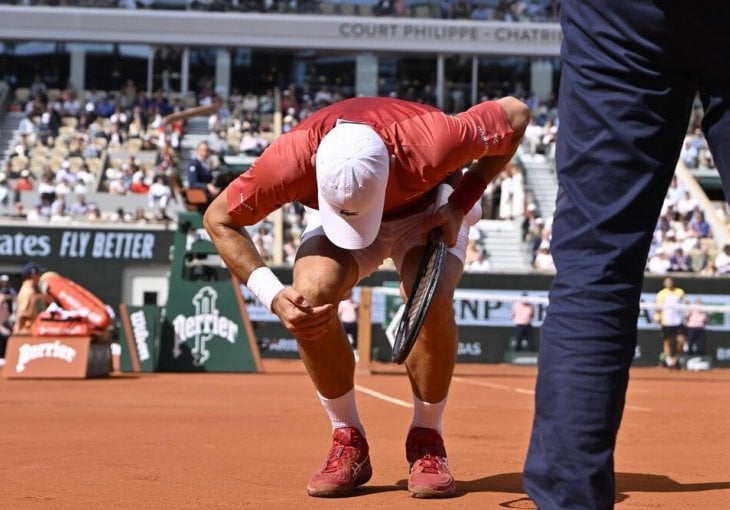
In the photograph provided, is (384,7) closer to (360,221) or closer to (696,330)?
(696,330)

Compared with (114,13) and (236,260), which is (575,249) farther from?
(114,13)

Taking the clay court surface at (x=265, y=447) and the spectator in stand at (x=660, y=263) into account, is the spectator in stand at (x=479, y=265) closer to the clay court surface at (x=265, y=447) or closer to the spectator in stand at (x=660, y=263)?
the spectator in stand at (x=660, y=263)

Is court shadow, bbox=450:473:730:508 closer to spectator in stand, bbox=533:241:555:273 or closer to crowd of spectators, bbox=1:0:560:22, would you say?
spectator in stand, bbox=533:241:555:273

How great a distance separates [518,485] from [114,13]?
3897cm

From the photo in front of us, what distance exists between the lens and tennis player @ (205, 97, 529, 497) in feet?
15.6

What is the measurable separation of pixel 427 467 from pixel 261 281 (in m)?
1.02

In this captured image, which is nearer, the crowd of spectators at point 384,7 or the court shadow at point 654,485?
the court shadow at point 654,485

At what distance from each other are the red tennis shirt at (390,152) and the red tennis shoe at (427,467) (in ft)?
3.30

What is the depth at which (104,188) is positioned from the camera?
30.0 m

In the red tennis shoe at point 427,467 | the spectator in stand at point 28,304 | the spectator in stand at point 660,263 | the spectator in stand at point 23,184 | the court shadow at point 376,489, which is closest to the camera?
the red tennis shoe at point 427,467

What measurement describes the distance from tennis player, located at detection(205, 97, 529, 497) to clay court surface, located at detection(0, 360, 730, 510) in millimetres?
283

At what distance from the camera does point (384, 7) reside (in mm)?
42781

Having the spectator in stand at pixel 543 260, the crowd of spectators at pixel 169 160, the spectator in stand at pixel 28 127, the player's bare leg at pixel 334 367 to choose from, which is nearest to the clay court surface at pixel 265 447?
the player's bare leg at pixel 334 367

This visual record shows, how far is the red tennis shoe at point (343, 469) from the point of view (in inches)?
194
